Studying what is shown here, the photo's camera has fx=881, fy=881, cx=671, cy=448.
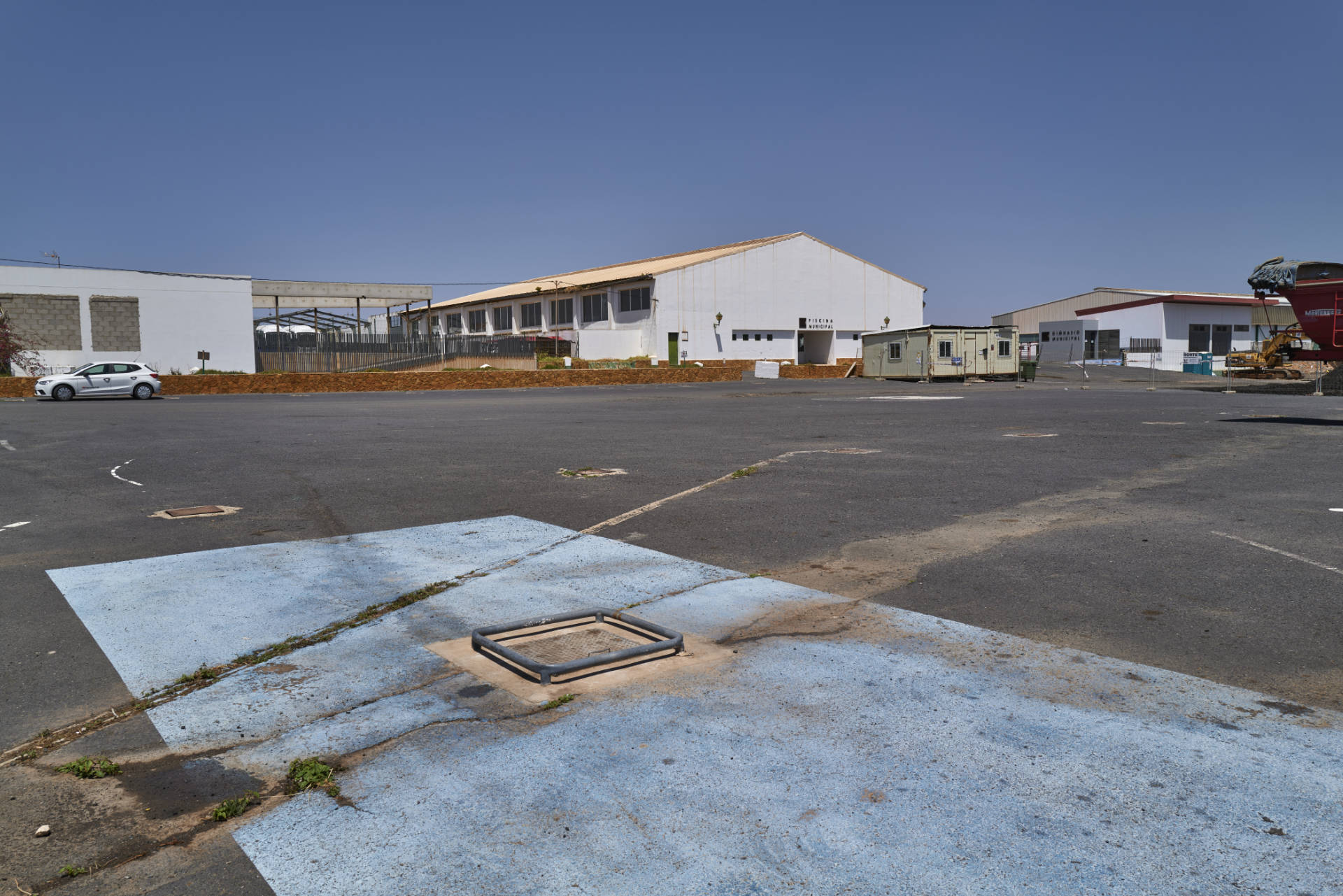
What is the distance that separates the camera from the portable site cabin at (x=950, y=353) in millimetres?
47406

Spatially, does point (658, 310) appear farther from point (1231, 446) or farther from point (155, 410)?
point (1231, 446)

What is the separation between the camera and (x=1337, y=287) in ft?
77.9

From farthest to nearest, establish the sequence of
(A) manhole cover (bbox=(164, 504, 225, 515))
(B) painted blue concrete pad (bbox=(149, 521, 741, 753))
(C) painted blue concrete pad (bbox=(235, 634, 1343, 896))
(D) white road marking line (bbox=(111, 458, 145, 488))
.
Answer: (D) white road marking line (bbox=(111, 458, 145, 488)), (A) manhole cover (bbox=(164, 504, 225, 515)), (B) painted blue concrete pad (bbox=(149, 521, 741, 753)), (C) painted blue concrete pad (bbox=(235, 634, 1343, 896))

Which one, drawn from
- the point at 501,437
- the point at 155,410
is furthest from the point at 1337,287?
the point at 155,410

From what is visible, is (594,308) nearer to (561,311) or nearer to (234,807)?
(561,311)

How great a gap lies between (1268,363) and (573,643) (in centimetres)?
4369

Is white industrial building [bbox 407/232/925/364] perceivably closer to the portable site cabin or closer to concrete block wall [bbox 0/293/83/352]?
the portable site cabin

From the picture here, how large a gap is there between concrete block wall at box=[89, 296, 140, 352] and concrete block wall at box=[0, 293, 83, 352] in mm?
688

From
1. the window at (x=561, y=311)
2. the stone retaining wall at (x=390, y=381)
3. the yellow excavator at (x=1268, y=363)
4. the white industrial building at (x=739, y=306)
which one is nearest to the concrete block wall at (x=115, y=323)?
the stone retaining wall at (x=390, y=381)

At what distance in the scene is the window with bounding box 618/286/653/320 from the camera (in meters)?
56.2

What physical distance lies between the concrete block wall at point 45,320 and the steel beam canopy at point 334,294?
12.2 m

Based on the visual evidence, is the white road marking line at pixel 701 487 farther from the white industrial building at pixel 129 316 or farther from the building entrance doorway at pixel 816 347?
the building entrance doorway at pixel 816 347

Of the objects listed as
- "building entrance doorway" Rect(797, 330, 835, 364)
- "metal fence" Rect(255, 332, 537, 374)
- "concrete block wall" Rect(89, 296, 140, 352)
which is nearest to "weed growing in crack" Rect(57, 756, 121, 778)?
"metal fence" Rect(255, 332, 537, 374)

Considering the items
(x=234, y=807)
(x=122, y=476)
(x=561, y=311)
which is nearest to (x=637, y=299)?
(x=561, y=311)
